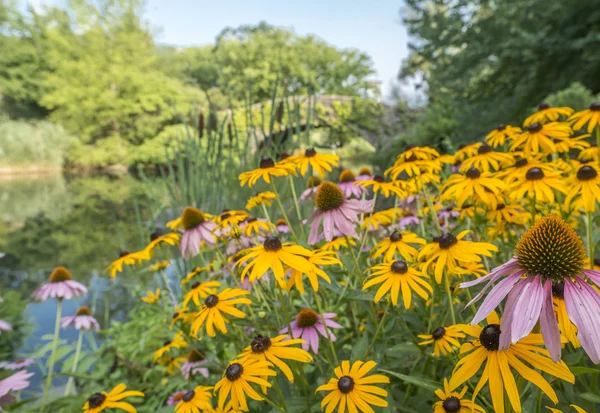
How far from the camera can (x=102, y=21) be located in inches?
864

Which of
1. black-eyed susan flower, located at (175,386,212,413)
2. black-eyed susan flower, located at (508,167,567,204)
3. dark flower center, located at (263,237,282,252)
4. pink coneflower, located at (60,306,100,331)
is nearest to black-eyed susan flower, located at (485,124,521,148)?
black-eyed susan flower, located at (508,167,567,204)

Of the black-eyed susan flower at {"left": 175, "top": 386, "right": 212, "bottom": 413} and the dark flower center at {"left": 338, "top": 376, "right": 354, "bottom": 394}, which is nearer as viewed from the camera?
the dark flower center at {"left": 338, "top": 376, "right": 354, "bottom": 394}

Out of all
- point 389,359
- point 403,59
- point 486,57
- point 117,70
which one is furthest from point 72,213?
point 403,59

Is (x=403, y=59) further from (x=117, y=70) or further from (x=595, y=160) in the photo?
(x=595, y=160)

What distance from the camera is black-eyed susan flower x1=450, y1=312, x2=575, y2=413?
501mm

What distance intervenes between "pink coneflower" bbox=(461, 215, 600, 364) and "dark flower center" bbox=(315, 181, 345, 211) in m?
0.52

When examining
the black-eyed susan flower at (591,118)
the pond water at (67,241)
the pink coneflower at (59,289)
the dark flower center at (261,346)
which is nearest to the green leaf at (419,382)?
the dark flower center at (261,346)

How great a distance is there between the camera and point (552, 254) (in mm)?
503

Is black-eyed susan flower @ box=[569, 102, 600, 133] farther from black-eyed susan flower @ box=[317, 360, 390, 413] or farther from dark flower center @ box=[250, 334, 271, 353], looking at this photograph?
dark flower center @ box=[250, 334, 271, 353]

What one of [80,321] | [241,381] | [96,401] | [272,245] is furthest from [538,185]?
[80,321]

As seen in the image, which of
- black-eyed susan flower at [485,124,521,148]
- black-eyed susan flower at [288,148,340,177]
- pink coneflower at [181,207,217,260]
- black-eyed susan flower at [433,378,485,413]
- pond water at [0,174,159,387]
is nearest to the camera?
black-eyed susan flower at [433,378,485,413]

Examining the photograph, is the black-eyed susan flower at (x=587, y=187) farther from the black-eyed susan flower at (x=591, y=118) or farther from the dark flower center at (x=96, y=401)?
the dark flower center at (x=96, y=401)

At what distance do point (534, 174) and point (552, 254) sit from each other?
0.56 metres

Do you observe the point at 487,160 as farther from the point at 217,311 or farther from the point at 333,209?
the point at 217,311
